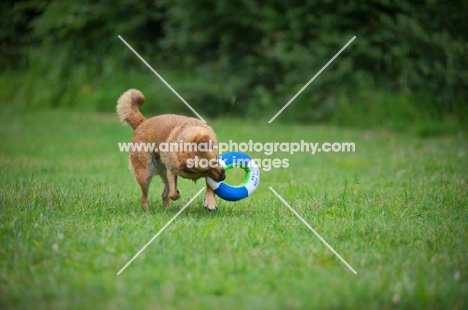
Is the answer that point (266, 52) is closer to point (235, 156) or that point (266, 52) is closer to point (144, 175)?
point (144, 175)

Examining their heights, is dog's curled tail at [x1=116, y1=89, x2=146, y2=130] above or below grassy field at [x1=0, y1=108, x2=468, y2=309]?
above

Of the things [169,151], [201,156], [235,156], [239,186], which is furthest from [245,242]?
[169,151]

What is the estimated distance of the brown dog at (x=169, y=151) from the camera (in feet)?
18.7

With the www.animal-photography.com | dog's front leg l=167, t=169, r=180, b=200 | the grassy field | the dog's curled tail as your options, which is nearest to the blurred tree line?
the www.animal-photography.com

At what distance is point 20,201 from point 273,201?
99.2 inches

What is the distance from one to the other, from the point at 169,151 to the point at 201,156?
0.47 meters

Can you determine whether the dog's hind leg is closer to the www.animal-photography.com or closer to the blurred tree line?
the www.animal-photography.com

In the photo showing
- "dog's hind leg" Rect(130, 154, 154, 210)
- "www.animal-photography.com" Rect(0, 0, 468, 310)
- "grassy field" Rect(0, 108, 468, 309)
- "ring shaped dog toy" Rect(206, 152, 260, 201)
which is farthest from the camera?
"dog's hind leg" Rect(130, 154, 154, 210)

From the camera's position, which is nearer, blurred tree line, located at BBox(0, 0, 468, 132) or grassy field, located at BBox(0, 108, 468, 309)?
grassy field, located at BBox(0, 108, 468, 309)

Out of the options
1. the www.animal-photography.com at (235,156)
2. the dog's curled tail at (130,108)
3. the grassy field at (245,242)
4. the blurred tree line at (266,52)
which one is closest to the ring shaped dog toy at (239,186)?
the www.animal-photography.com at (235,156)

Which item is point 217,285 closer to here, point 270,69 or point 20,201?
point 20,201

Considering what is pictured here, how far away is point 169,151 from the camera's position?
6.02 m

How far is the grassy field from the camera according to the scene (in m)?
3.69

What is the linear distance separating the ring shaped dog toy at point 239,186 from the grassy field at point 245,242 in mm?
196
